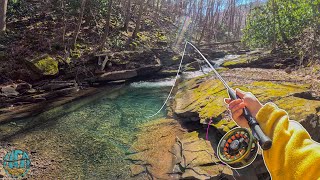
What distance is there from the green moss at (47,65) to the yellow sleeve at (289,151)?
14.3 metres

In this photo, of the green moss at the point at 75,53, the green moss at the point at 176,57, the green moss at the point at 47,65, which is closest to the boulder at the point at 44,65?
the green moss at the point at 47,65

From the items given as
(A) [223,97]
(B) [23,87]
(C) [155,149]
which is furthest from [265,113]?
(B) [23,87]

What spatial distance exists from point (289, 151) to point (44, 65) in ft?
48.6

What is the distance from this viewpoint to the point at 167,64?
70.3ft

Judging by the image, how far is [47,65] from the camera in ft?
47.3

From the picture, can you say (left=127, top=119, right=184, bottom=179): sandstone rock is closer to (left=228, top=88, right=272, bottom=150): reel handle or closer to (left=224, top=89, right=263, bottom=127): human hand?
(left=224, top=89, right=263, bottom=127): human hand

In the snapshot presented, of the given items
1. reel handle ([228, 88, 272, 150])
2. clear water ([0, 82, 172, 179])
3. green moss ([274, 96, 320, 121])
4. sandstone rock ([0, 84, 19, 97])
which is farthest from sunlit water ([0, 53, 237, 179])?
reel handle ([228, 88, 272, 150])

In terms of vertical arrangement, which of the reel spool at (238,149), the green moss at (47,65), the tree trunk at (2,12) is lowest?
the green moss at (47,65)

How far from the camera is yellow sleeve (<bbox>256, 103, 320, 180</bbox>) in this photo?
1298 mm

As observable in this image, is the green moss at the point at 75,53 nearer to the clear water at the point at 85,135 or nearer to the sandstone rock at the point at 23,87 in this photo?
the sandstone rock at the point at 23,87

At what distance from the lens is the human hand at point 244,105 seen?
5.88 feet

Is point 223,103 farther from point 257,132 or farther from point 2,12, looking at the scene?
point 2,12

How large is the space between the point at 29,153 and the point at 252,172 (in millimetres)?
5787

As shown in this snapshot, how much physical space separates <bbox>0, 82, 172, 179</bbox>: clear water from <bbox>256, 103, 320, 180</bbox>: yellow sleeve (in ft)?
17.2
